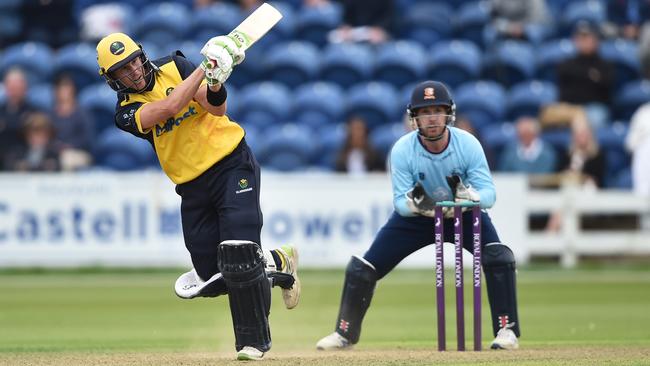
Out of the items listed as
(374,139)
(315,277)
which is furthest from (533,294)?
(374,139)

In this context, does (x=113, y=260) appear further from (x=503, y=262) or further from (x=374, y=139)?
(x=503, y=262)

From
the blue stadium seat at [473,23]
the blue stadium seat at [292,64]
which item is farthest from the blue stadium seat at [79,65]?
the blue stadium seat at [473,23]

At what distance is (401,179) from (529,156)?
764 cm

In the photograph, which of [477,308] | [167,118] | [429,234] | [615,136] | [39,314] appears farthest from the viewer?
[615,136]

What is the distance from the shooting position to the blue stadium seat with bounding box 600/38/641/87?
17.6 metres

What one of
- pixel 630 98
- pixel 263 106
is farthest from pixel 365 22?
pixel 630 98

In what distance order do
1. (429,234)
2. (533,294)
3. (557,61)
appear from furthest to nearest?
(557,61) < (533,294) < (429,234)

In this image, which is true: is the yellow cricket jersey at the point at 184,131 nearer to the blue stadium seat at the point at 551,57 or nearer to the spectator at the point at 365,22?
the spectator at the point at 365,22

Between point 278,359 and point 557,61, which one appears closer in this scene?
point 278,359

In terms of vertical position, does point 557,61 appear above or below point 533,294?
above

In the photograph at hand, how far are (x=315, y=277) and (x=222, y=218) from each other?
287 inches

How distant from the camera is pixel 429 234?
870 cm

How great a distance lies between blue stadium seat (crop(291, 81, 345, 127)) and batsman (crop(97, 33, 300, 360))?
916 centimetres

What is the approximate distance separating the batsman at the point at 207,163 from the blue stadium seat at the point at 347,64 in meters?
9.74
